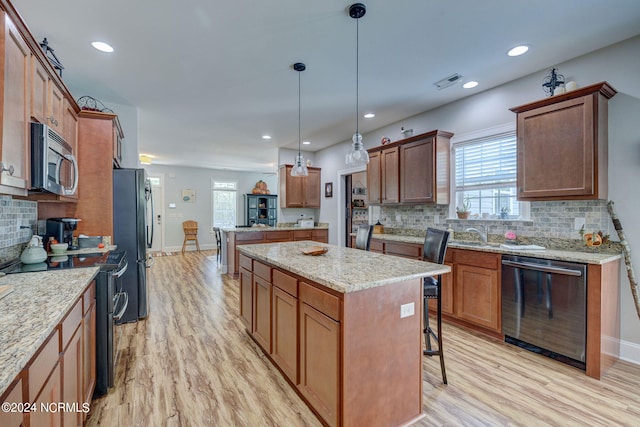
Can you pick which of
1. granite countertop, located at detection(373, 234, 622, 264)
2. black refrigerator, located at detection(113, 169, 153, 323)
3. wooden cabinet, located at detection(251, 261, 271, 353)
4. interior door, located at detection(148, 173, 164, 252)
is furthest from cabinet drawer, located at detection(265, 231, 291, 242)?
interior door, located at detection(148, 173, 164, 252)

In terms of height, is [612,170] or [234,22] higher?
[234,22]

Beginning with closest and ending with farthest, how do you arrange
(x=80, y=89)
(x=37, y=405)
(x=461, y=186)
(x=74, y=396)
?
(x=37, y=405), (x=74, y=396), (x=80, y=89), (x=461, y=186)

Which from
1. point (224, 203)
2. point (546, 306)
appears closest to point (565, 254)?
point (546, 306)

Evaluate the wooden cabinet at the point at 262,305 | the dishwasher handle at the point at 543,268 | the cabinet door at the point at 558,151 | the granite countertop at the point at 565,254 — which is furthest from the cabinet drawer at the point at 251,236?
the cabinet door at the point at 558,151

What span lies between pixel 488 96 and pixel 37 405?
4.35 metres

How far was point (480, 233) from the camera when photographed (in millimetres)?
3256

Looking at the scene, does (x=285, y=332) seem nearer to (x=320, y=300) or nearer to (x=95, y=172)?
(x=320, y=300)

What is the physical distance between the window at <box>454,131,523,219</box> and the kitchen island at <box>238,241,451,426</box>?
2041mm

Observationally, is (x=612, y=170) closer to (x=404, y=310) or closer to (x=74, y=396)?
(x=404, y=310)

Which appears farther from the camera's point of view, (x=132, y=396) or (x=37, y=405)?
Result: (x=132, y=396)

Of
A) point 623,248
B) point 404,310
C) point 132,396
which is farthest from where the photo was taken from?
point 623,248

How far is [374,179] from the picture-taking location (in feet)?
15.5

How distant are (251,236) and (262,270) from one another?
132 inches

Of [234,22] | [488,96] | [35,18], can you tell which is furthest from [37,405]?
[488,96]
